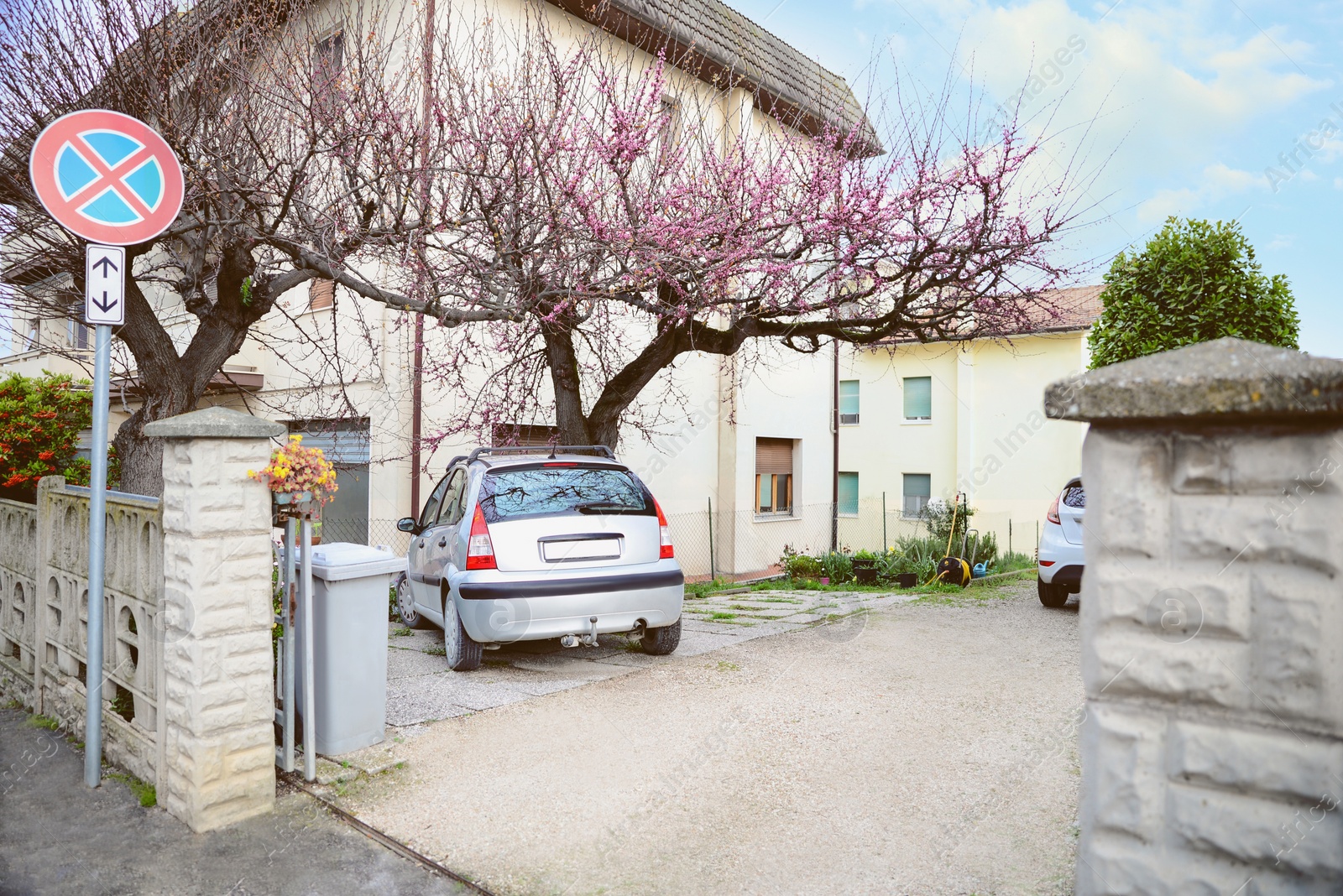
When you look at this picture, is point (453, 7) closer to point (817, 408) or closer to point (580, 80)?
point (580, 80)

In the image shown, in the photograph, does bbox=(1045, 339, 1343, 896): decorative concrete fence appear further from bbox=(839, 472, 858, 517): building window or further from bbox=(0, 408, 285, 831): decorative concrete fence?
bbox=(839, 472, 858, 517): building window

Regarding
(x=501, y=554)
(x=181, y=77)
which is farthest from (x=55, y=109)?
(x=501, y=554)

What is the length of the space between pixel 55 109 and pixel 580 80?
465 centimetres

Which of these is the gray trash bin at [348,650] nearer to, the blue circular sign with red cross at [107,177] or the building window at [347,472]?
the blue circular sign with red cross at [107,177]

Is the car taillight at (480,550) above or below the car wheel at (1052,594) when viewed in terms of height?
above

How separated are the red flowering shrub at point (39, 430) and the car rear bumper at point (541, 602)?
3403 millimetres

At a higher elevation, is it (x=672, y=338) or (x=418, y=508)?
(x=672, y=338)

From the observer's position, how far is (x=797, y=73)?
15953 mm

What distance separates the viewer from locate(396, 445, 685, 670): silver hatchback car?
6.26m

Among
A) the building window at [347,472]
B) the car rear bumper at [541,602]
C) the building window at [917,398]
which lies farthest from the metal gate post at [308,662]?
the building window at [917,398]

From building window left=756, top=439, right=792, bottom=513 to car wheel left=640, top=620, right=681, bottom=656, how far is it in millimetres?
9486

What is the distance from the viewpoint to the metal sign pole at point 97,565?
437 centimetres


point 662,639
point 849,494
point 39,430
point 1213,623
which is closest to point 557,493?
point 662,639

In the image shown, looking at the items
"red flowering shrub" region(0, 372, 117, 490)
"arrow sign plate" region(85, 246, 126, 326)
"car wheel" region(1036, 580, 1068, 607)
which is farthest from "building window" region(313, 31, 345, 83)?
"car wheel" region(1036, 580, 1068, 607)
